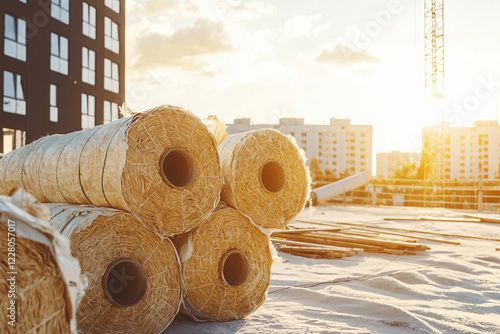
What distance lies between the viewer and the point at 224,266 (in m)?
5.41

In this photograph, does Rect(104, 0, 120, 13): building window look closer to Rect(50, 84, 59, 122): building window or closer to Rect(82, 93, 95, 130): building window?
Rect(82, 93, 95, 130): building window

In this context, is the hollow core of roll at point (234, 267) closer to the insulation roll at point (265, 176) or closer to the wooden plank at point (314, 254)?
the insulation roll at point (265, 176)

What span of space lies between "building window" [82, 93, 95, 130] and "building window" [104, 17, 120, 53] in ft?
14.0

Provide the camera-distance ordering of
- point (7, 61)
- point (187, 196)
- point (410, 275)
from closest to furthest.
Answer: point (187, 196) < point (410, 275) < point (7, 61)

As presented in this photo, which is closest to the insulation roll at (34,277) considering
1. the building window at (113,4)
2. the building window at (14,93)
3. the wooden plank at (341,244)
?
the wooden plank at (341,244)

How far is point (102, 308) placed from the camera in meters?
4.30

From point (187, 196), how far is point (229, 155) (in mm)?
810

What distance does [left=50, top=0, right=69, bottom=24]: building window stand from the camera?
27859 millimetres

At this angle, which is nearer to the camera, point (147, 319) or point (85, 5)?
point (147, 319)

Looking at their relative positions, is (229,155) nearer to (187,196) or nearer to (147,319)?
(187,196)

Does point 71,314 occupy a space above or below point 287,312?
above

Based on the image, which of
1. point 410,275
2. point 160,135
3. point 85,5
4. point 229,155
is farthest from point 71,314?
point 85,5

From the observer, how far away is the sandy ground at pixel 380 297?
16.1ft

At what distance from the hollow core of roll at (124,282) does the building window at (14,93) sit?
2213cm
